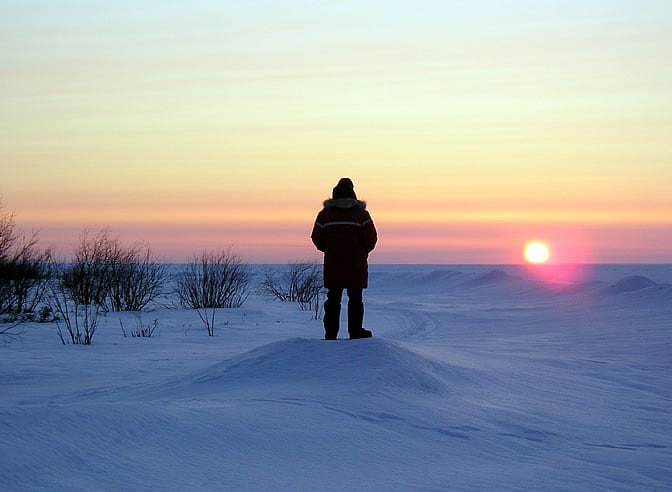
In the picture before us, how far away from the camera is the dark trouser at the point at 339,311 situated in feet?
28.5

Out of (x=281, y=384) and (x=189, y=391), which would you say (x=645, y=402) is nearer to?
(x=281, y=384)

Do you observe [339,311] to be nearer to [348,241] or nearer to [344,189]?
[348,241]

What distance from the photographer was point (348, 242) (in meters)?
8.55

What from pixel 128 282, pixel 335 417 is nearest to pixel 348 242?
pixel 335 417

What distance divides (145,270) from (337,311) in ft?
43.4

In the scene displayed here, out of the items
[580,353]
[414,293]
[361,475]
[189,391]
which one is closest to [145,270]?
[580,353]

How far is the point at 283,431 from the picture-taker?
5168mm

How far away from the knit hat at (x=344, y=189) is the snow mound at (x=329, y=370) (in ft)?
5.84

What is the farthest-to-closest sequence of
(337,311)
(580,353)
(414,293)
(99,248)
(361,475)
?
(414,293)
(99,248)
(580,353)
(337,311)
(361,475)

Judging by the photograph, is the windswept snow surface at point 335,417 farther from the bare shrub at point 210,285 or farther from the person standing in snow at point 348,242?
the bare shrub at point 210,285

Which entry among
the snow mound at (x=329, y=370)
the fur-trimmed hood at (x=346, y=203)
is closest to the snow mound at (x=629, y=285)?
the fur-trimmed hood at (x=346, y=203)

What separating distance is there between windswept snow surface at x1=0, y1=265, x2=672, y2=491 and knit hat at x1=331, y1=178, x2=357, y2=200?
5.74 ft

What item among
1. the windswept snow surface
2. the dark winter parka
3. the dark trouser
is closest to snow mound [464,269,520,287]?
the windswept snow surface

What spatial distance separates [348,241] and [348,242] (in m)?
0.01
